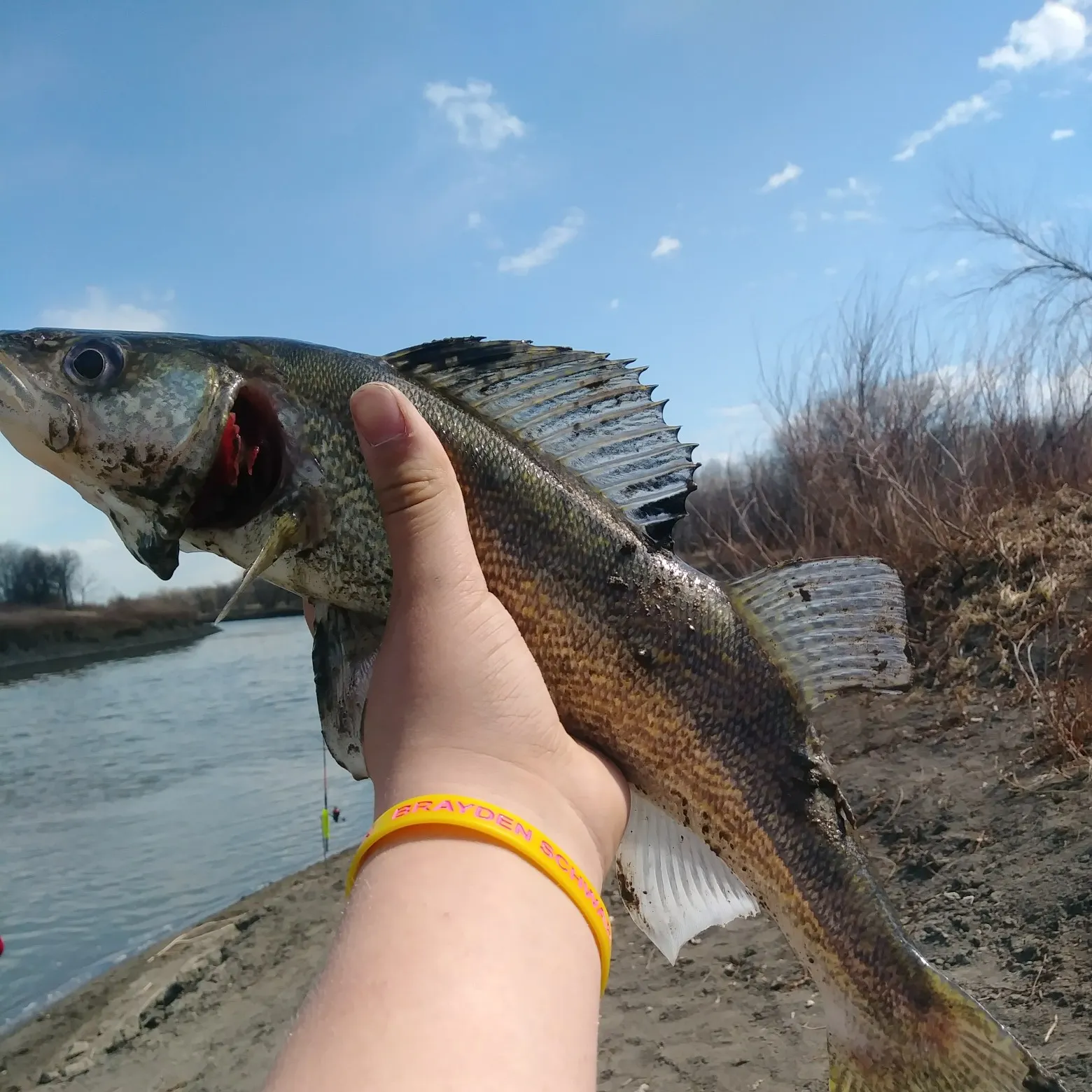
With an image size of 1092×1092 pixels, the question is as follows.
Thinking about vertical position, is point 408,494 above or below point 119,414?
below

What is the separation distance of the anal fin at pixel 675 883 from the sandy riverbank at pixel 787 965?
1191 mm

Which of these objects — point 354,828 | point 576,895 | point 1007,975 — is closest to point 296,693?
point 354,828

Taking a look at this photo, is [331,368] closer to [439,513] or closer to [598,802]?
[439,513]

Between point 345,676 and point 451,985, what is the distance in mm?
1103

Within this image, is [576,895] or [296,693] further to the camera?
[296,693]

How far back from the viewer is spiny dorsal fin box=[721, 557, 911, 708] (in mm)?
2295

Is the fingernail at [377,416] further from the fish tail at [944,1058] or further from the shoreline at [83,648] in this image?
the shoreline at [83,648]

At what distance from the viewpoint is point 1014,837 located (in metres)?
5.12

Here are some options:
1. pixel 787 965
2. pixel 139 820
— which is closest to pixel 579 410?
pixel 787 965

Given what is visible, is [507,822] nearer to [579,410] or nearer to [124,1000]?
[579,410]

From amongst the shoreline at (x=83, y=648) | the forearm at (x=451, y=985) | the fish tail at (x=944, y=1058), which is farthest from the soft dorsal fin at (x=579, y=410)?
the shoreline at (x=83, y=648)

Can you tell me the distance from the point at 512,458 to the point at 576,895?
3.86 ft

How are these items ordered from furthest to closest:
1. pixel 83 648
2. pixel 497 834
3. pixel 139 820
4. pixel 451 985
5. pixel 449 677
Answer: pixel 83 648 → pixel 139 820 → pixel 449 677 → pixel 497 834 → pixel 451 985

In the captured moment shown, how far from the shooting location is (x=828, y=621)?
2.33 m
